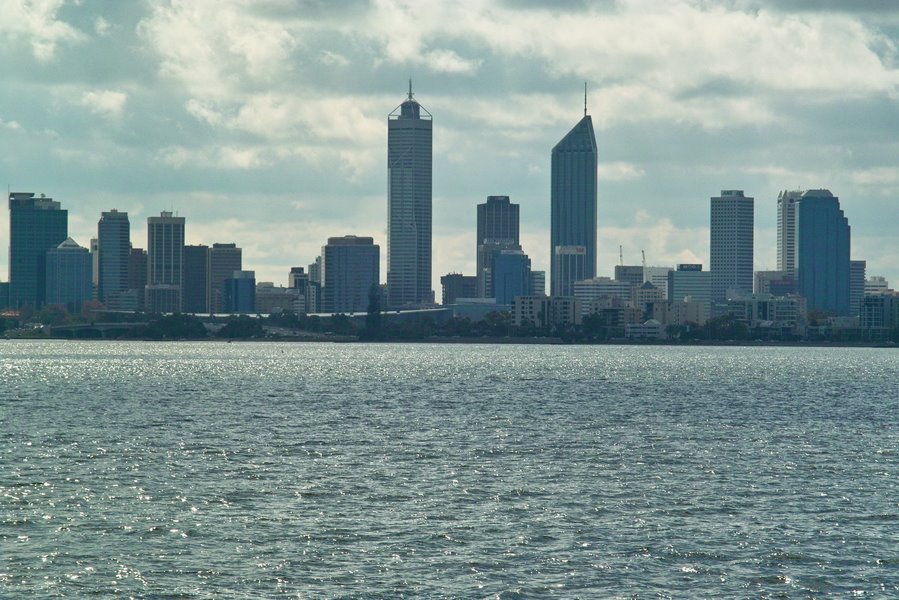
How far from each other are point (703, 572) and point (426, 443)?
42175mm

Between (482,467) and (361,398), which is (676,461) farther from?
(361,398)

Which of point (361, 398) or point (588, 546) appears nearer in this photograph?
point (588, 546)

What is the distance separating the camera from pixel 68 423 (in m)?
108

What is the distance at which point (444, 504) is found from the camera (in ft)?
215

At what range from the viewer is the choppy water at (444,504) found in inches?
1997

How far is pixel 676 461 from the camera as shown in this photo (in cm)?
8438

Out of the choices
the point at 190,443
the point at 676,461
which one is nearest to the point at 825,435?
the point at 676,461

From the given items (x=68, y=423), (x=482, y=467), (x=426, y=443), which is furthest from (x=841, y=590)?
(x=68, y=423)

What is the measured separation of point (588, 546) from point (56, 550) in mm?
18800

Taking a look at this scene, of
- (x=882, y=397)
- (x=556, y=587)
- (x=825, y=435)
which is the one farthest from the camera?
(x=882, y=397)

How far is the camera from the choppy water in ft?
166

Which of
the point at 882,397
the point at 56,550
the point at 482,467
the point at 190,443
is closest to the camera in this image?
the point at 56,550

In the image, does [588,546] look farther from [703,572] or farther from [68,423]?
[68,423]

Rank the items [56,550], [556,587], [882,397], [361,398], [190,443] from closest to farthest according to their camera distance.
Answer: [556,587], [56,550], [190,443], [361,398], [882,397]
